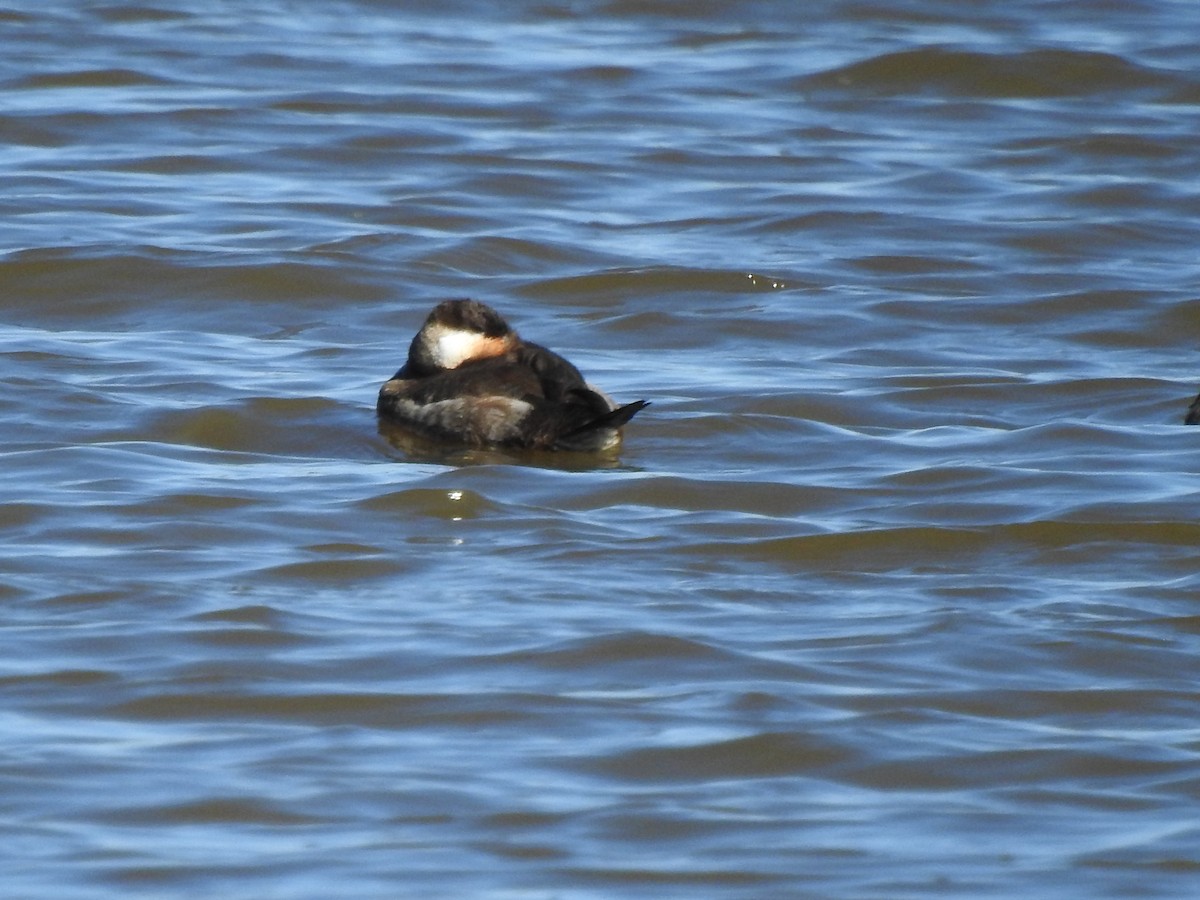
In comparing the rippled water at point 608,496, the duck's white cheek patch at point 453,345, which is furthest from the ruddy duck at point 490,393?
the rippled water at point 608,496

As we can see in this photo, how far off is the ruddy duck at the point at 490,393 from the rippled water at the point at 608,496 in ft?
0.42

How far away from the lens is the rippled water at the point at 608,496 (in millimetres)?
5137

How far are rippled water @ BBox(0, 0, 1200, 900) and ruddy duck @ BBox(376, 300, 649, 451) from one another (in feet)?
0.42

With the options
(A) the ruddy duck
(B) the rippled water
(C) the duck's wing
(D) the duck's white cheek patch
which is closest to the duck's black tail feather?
(A) the ruddy duck

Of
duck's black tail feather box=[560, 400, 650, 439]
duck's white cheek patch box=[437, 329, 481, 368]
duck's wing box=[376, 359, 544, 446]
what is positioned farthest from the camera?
duck's white cheek patch box=[437, 329, 481, 368]

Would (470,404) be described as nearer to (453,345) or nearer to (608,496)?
(453,345)

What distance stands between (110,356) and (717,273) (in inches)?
132

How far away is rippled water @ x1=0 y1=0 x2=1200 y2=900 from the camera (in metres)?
5.14

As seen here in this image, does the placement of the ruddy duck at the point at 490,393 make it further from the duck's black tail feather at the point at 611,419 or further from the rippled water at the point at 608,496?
the rippled water at the point at 608,496

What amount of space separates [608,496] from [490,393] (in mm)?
1153

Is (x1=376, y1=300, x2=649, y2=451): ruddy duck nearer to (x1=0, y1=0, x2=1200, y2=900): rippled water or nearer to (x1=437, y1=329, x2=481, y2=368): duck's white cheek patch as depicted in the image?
(x1=437, y1=329, x2=481, y2=368): duck's white cheek patch

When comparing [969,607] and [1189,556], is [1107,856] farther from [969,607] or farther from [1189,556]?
[1189,556]

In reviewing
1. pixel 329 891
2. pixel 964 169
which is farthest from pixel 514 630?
pixel 964 169

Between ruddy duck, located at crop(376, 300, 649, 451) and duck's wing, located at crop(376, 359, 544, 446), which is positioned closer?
ruddy duck, located at crop(376, 300, 649, 451)
